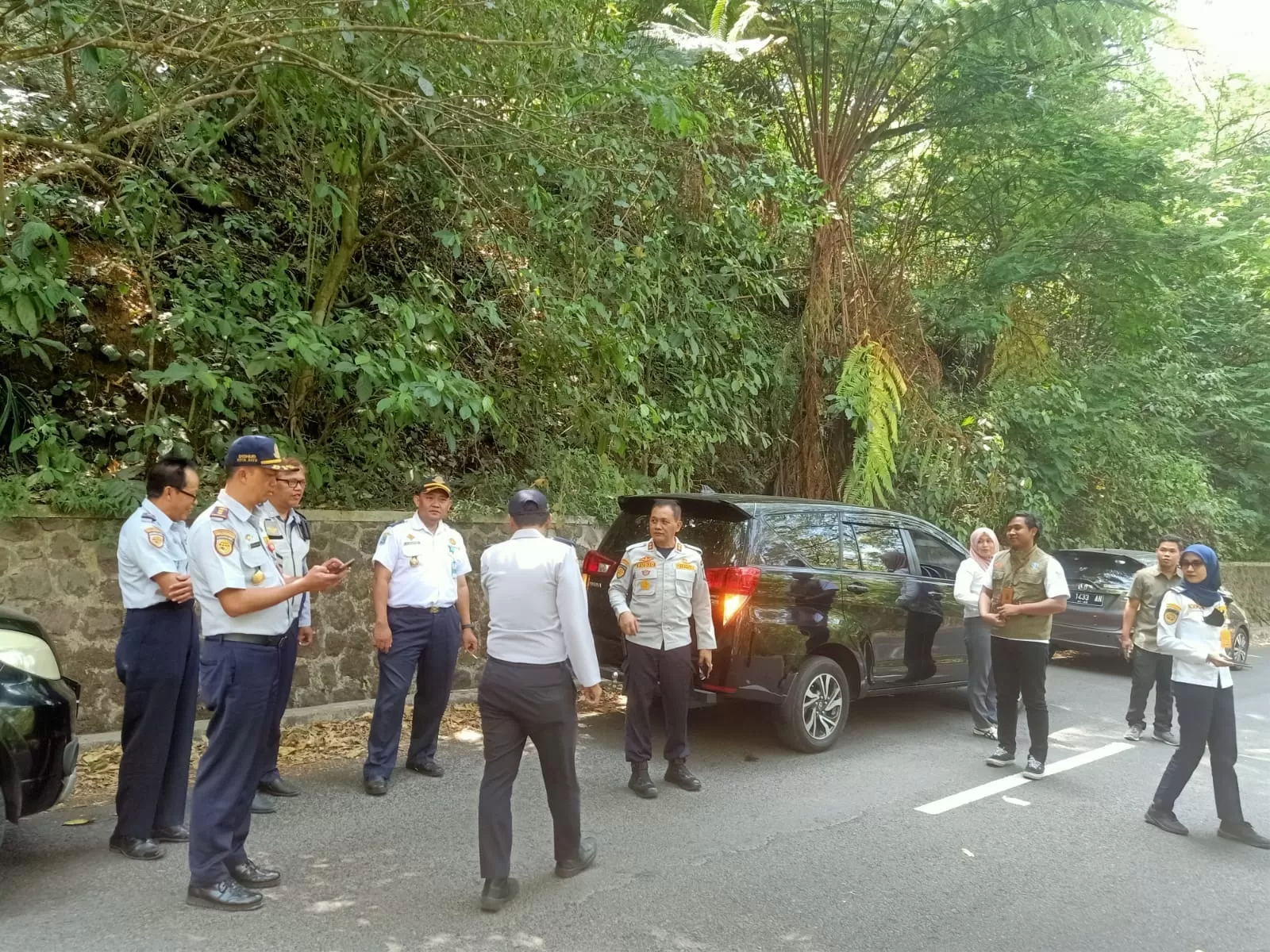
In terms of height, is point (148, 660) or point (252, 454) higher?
point (252, 454)

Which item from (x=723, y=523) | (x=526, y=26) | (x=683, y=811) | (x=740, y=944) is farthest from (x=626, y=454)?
(x=740, y=944)

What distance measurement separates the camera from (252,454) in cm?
391

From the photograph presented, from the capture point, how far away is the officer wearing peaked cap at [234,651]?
3725mm

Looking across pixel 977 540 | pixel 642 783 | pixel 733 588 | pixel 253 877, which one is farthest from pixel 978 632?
pixel 253 877

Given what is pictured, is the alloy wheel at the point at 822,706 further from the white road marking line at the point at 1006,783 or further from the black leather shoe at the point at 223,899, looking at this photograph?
the black leather shoe at the point at 223,899

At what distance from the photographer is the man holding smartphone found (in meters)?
5.62

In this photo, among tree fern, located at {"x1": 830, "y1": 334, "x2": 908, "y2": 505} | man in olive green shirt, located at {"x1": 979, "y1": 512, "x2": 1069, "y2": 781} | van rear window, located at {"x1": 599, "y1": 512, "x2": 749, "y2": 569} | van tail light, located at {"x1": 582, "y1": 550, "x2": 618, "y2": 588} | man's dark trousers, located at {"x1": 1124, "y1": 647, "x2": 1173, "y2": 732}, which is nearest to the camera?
van rear window, located at {"x1": 599, "y1": 512, "x2": 749, "y2": 569}

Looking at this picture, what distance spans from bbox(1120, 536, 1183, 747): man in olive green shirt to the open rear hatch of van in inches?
149

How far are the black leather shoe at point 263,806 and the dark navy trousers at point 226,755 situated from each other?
1116mm

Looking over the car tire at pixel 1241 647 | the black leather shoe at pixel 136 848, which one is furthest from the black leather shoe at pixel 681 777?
the car tire at pixel 1241 647

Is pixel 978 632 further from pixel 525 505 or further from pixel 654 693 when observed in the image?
pixel 525 505

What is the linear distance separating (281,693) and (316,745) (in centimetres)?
160

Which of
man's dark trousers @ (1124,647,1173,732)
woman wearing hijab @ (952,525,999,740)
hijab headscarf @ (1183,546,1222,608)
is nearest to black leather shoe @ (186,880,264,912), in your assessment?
hijab headscarf @ (1183,546,1222,608)

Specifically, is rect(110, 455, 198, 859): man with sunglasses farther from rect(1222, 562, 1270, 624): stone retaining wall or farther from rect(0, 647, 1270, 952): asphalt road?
rect(1222, 562, 1270, 624): stone retaining wall
